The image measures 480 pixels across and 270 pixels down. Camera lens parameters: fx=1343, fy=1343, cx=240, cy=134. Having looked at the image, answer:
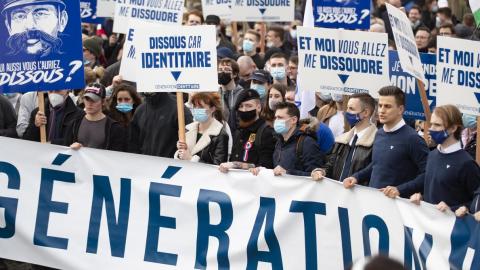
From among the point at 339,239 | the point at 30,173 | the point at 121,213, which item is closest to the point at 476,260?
the point at 339,239

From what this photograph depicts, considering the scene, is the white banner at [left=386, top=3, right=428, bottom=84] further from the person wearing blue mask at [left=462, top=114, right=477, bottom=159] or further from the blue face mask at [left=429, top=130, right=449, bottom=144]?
the blue face mask at [left=429, top=130, right=449, bottom=144]

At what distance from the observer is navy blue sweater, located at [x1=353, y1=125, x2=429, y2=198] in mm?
10289

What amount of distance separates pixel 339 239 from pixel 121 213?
6.31ft

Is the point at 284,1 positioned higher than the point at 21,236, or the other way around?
the point at 284,1

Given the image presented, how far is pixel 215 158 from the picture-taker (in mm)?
11750

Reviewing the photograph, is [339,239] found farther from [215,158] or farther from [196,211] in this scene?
[215,158]

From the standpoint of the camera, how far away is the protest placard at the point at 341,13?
45.4 feet

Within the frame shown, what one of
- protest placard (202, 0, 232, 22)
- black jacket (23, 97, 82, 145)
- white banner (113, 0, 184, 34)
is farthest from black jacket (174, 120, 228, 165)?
protest placard (202, 0, 232, 22)

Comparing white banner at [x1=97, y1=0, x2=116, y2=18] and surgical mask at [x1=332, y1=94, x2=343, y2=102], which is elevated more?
white banner at [x1=97, y1=0, x2=116, y2=18]

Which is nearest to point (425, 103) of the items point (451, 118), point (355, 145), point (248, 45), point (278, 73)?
point (355, 145)

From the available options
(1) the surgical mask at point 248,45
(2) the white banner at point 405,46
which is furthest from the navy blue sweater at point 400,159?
(1) the surgical mask at point 248,45

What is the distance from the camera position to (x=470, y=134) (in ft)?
38.6

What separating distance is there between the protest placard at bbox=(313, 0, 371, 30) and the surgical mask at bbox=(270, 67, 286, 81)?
124 cm

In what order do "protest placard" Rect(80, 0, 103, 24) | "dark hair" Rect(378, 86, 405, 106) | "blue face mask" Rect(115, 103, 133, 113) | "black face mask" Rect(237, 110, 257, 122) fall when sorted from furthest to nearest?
"protest placard" Rect(80, 0, 103, 24)
"blue face mask" Rect(115, 103, 133, 113)
"black face mask" Rect(237, 110, 257, 122)
"dark hair" Rect(378, 86, 405, 106)
